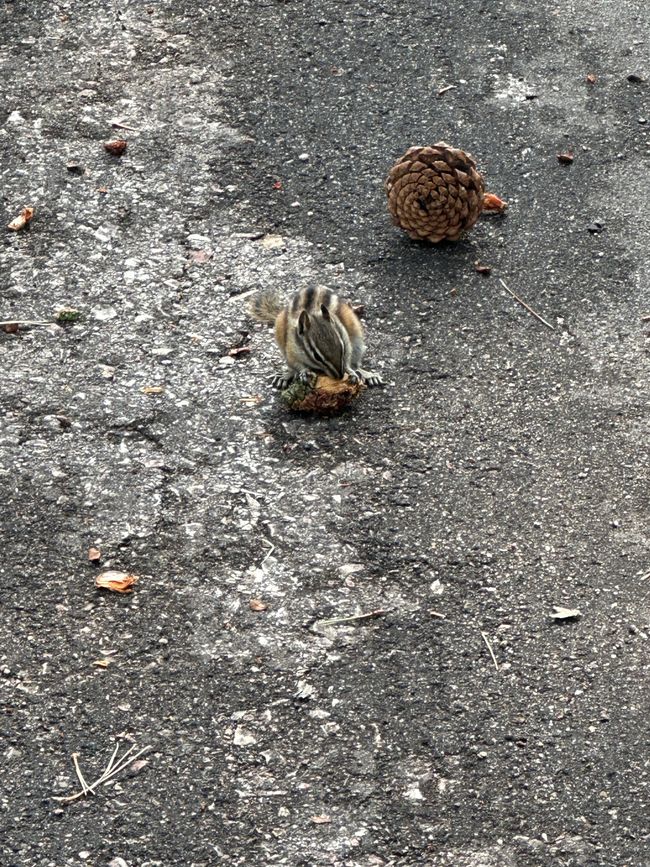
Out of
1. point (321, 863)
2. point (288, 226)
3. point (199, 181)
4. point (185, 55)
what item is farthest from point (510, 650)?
point (185, 55)

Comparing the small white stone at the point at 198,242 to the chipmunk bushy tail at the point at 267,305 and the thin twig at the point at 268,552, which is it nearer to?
the chipmunk bushy tail at the point at 267,305

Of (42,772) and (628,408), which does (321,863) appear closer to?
(42,772)

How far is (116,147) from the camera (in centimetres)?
582

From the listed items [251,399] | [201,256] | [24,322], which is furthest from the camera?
[201,256]

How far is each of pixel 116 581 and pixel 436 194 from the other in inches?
86.1

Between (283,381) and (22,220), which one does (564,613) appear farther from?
(22,220)

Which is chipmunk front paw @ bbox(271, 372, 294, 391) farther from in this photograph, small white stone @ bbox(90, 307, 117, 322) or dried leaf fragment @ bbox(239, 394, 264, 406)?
small white stone @ bbox(90, 307, 117, 322)

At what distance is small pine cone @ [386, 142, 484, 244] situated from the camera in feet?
17.1

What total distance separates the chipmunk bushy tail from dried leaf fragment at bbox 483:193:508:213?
120 centimetres

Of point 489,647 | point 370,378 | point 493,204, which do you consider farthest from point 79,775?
point 493,204

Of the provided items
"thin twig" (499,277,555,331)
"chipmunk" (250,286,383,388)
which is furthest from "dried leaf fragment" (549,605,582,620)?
"thin twig" (499,277,555,331)

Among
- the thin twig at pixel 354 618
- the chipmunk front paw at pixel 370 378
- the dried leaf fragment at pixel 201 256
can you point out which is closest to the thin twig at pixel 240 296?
the dried leaf fragment at pixel 201 256

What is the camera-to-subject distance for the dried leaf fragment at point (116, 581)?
12.9ft

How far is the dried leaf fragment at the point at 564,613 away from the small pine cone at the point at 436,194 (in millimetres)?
1954
